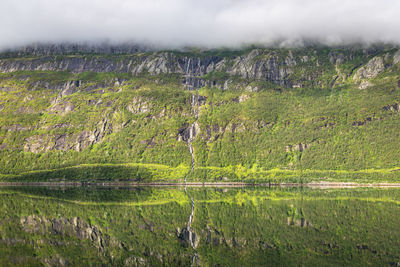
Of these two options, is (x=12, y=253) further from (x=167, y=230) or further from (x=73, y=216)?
(x=73, y=216)

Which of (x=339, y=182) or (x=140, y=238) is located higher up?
(x=140, y=238)

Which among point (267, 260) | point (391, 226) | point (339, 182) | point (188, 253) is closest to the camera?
point (267, 260)

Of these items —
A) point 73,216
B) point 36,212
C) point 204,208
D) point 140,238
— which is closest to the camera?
point 140,238

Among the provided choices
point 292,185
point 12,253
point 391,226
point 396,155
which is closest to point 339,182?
point 292,185

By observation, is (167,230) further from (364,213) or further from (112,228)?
(364,213)

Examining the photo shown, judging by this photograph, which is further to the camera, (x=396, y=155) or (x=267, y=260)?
(x=396, y=155)

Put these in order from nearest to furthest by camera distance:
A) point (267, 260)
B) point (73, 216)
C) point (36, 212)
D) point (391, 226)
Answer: point (267, 260)
point (391, 226)
point (73, 216)
point (36, 212)

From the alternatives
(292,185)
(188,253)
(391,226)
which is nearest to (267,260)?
(188,253)

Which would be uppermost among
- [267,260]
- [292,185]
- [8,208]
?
[267,260]

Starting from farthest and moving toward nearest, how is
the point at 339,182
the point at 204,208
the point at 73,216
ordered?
the point at 339,182 < the point at 204,208 < the point at 73,216
